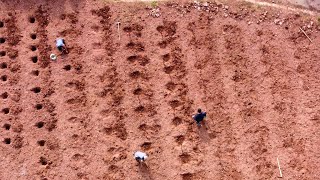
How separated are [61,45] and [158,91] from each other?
137 inches

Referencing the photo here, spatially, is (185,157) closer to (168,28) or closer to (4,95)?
(168,28)

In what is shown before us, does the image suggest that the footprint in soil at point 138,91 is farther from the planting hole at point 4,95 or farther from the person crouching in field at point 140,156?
the planting hole at point 4,95

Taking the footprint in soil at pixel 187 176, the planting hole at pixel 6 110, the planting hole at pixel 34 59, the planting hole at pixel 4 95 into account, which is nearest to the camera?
the footprint in soil at pixel 187 176

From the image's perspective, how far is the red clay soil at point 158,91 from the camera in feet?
44.0

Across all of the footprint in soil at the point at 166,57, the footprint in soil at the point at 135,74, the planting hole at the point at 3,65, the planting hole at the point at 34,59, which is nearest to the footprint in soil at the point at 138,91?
the footprint in soil at the point at 135,74

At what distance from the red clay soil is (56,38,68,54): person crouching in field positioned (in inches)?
7.0

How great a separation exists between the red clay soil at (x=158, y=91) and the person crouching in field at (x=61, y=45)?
0.18m

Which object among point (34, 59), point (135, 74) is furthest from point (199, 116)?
point (34, 59)

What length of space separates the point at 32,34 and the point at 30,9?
916 millimetres

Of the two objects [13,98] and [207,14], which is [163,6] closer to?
[207,14]

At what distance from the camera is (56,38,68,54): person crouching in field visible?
14.3m

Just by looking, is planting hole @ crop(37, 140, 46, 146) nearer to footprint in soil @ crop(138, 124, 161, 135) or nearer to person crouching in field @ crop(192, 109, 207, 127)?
footprint in soil @ crop(138, 124, 161, 135)

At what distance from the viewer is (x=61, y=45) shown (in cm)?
1433

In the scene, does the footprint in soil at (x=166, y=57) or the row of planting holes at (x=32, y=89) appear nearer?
the row of planting holes at (x=32, y=89)
